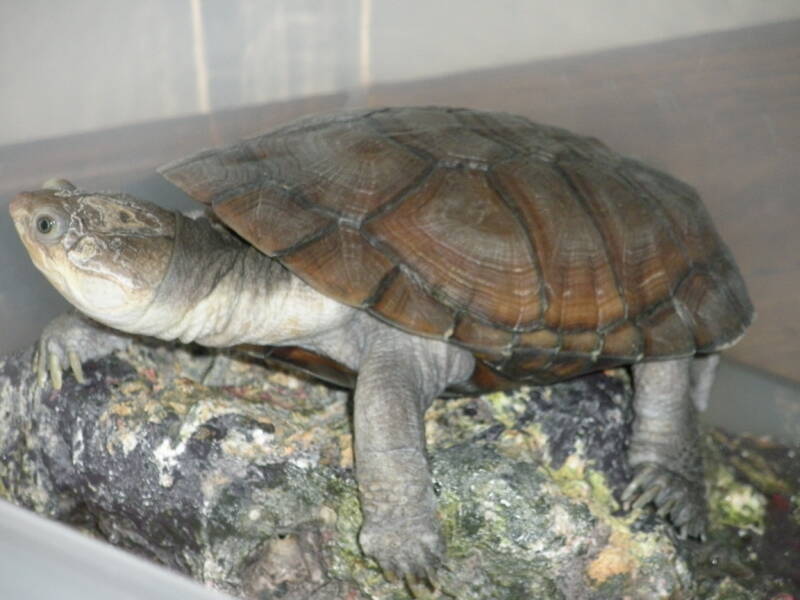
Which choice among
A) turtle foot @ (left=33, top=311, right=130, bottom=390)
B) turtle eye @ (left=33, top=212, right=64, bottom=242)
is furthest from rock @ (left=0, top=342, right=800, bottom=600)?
turtle eye @ (left=33, top=212, right=64, bottom=242)

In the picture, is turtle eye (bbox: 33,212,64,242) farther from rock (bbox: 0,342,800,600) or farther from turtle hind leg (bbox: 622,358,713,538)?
turtle hind leg (bbox: 622,358,713,538)

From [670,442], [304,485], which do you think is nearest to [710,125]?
[670,442]

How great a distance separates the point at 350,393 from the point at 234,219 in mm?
535

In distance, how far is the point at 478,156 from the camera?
186 centimetres

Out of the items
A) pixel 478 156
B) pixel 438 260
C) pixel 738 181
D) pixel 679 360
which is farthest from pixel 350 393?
pixel 738 181

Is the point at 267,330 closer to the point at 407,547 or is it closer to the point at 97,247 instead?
the point at 97,247

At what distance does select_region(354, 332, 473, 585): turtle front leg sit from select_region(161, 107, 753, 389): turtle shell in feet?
0.54

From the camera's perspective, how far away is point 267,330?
5.90ft

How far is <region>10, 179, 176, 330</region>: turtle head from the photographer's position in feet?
4.99

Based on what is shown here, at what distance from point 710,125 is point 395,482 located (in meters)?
1.74

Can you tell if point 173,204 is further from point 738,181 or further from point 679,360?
point 738,181

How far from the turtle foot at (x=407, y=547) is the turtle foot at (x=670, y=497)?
1.59ft

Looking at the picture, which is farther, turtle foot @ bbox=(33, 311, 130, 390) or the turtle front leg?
turtle foot @ bbox=(33, 311, 130, 390)

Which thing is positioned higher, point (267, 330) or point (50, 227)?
point (50, 227)
